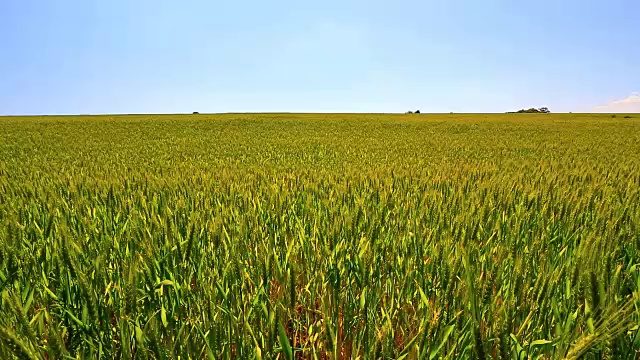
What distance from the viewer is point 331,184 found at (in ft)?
11.9

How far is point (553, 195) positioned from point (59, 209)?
151 inches

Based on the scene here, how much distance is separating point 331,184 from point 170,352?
2.82 meters

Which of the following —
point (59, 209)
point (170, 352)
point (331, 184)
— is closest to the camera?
point (170, 352)

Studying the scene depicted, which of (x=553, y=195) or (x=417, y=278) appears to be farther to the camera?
(x=553, y=195)

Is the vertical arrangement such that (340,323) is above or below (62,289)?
below

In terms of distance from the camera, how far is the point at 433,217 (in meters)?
2.23

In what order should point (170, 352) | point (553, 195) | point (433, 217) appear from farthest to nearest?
point (553, 195)
point (433, 217)
point (170, 352)

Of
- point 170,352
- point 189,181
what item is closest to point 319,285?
point 170,352

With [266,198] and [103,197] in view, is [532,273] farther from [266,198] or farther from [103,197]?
[103,197]

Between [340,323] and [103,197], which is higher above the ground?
[103,197]

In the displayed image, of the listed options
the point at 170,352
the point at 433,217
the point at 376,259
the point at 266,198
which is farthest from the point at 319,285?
the point at 266,198

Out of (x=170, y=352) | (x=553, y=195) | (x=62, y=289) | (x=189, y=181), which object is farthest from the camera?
(x=189, y=181)

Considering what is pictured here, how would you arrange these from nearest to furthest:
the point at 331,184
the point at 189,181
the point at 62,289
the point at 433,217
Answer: the point at 62,289, the point at 433,217, the point at 331,184, the point at 189,181

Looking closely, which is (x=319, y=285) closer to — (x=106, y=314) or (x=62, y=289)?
(x=106, y=314)
